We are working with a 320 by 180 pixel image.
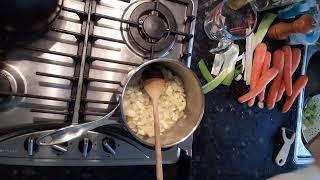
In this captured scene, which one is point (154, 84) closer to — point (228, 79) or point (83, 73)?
point (83, 73)

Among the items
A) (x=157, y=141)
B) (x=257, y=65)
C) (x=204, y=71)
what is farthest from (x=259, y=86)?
(x=157, y=141)

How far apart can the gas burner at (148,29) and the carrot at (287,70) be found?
38 cm

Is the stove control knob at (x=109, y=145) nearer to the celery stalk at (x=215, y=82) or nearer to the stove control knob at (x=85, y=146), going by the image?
the stove control knob at (x=85, y=146)

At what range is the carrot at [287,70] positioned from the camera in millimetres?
895

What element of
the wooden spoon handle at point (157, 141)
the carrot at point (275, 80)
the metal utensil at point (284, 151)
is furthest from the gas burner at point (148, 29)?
the metal utensil at point (284, 151)

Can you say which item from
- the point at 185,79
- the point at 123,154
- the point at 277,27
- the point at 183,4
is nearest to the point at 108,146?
the point at 123,154

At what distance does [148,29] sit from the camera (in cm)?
67

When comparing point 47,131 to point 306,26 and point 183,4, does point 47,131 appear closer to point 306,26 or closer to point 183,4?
point 183,4

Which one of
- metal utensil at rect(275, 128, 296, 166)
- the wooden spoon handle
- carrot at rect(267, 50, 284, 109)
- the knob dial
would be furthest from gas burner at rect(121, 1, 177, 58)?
metal utensil at rect(275, 128, 296, 166)

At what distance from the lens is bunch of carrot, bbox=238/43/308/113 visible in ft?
2.84

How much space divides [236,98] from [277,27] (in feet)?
0.74

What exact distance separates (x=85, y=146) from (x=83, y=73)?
0.14 metres

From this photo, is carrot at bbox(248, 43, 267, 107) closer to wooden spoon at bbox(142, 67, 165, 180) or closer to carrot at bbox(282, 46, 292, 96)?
carrot at bbox(282, 46, 292, 96)

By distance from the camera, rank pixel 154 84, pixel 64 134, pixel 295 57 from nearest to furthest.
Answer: pixel 64 134 → pixel 154 84 → pixel 295 57
